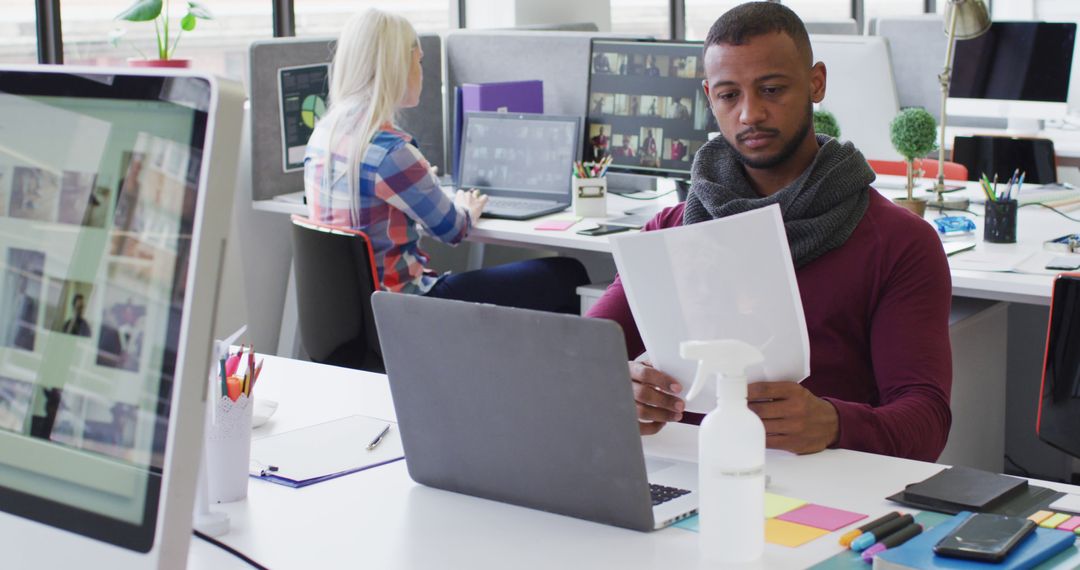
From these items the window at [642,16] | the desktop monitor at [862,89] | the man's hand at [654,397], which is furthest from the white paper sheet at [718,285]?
the window at [642,16]

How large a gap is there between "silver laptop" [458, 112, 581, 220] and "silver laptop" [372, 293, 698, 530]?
2007mm

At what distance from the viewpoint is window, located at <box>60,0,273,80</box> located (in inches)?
152

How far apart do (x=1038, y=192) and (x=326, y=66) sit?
6.39 ft

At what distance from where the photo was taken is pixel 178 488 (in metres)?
0.82

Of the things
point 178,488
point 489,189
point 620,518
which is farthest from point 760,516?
point 489,189

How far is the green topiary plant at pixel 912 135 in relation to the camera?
9.70 ft

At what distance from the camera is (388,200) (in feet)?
9.64

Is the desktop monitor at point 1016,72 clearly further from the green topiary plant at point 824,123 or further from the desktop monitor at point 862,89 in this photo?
the green topiary plant at point 824,123

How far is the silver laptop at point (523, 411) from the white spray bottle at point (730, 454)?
0.10 m

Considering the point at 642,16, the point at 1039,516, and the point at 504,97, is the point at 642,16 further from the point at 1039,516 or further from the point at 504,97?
the point at 1039,516

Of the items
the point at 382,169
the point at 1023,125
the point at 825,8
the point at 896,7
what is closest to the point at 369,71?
the point at 382,169

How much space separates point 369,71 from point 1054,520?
7.18 ft

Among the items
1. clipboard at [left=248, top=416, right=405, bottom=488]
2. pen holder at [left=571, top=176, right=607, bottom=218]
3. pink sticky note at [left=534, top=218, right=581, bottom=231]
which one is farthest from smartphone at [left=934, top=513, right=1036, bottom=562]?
pen holder at [left=571, top=176, right=607, bottom=218]

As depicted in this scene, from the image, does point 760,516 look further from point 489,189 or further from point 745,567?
point 489,189
